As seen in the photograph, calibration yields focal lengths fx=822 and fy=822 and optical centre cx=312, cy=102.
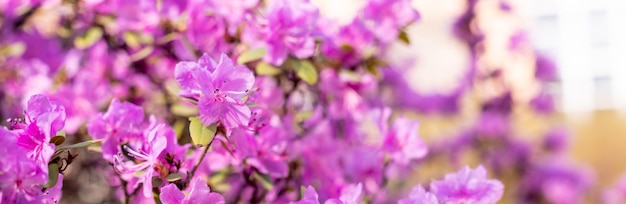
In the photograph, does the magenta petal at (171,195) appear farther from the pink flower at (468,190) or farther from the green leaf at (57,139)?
the pink flower at (468,190)

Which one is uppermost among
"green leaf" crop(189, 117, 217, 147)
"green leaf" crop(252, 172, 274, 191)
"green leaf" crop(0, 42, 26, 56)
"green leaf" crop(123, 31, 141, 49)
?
"green leaf" crop(189, 117, 217, 147)

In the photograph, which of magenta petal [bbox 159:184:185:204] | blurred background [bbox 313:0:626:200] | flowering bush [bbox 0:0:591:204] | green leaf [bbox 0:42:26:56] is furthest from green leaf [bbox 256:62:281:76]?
blurred background [bbox 313:0:626:200]

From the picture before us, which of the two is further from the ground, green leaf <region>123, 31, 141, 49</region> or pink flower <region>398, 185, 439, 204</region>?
pink flower <region>398, 185, 439, 204</region>

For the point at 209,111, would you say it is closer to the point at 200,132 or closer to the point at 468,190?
the point at 200,132

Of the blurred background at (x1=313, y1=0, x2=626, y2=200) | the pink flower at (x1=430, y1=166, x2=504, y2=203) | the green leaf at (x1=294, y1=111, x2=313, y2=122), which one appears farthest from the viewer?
the blurred background at (x1=313, y1=0, x2=626, y2=200)

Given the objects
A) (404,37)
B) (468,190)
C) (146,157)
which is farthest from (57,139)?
(404,37)

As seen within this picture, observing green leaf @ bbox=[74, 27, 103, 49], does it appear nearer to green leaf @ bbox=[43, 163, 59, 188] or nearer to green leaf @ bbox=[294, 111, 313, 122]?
green leaf @ bbox=[294, 111, 313, 122]

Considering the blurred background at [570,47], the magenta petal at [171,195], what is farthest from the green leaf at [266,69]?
the blurred background at [570,47]
